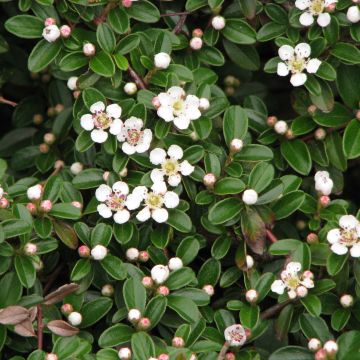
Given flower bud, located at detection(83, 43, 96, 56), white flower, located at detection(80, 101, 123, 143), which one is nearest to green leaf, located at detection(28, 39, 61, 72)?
flower bud, located at detection(83, 43, 96, 56)

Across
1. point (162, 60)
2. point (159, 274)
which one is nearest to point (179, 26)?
point (162, 60)

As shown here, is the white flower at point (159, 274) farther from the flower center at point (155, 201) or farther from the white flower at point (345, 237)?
the white flower at point (345, 237)

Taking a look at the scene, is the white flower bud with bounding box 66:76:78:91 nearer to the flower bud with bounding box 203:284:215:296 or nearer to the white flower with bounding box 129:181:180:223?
the white flower with bounding box 129:181:180:223

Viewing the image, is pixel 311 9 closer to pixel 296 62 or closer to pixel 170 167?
pixel 296 62

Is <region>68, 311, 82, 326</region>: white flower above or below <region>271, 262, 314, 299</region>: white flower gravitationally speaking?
below

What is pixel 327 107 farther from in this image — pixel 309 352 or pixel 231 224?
pixel 309 352

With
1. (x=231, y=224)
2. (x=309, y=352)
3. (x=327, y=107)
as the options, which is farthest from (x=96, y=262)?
(x=327, y=107)
